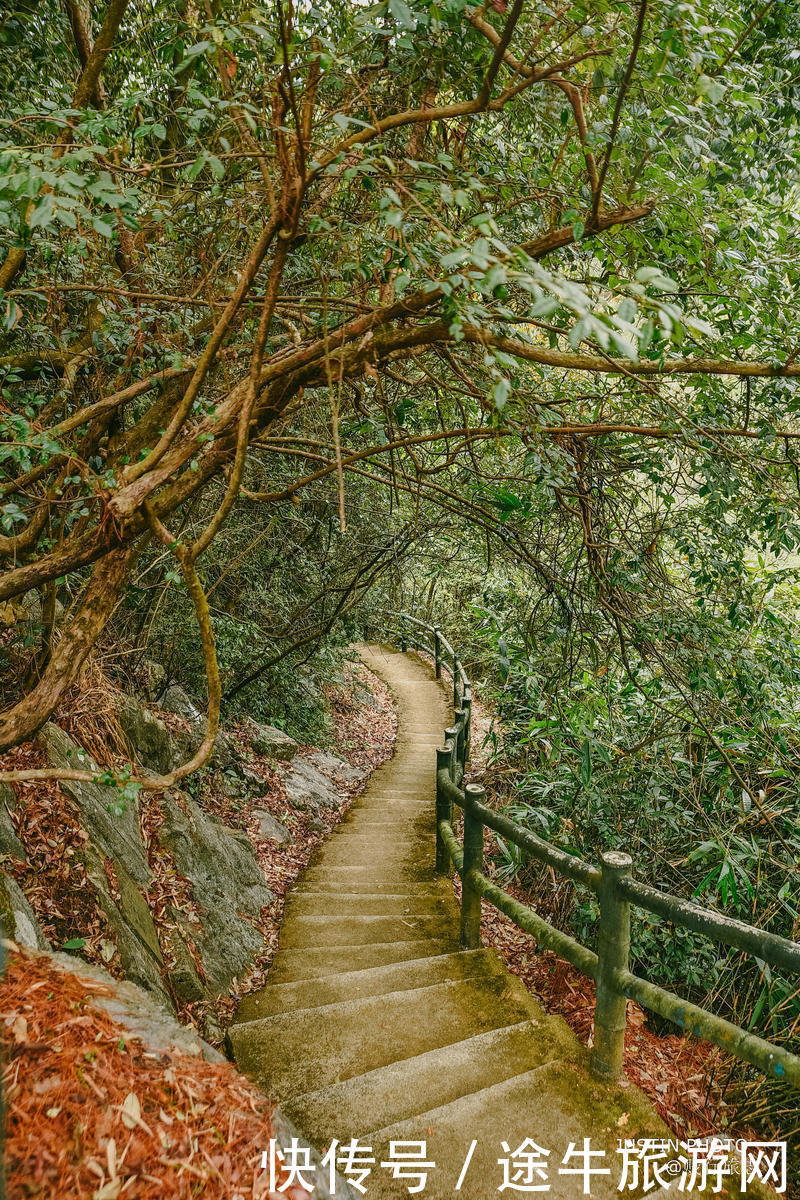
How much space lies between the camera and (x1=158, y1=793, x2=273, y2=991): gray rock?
392 centimetres

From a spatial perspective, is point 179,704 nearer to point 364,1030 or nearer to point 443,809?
point 443,809

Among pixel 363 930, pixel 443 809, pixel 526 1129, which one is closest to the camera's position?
pixel 526 1129

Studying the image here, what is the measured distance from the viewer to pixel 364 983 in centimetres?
356

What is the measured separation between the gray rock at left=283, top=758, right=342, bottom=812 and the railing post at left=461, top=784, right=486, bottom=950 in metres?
3.53

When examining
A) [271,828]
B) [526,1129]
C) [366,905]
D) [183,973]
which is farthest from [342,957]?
[271,828]

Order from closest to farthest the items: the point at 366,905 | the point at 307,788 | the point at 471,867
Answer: the point at 471,867, the point at 366,905, the point at 307,788

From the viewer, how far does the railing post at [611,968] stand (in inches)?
104

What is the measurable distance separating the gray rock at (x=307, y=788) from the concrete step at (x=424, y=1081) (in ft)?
14.6

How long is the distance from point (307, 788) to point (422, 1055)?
4.96 m

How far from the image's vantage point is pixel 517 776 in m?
5.95

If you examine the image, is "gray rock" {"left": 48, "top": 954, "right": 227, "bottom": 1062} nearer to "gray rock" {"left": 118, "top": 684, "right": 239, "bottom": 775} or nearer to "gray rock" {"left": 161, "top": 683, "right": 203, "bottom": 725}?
"gray rock" {"left": 118, "top": 684, "right": 239, "bottom": 775}

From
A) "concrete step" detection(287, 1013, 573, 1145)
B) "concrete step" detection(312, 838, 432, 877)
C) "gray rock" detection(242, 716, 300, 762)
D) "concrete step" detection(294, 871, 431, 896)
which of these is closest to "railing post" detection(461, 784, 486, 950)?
"concrete step" detection(287, 1013, 573, 1145)

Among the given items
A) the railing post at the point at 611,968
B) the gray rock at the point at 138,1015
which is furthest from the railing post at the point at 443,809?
the gray rock at the point at 138,1015

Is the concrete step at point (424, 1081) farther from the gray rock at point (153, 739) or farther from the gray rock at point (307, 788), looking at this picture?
the gray rock at point (307, 788)
